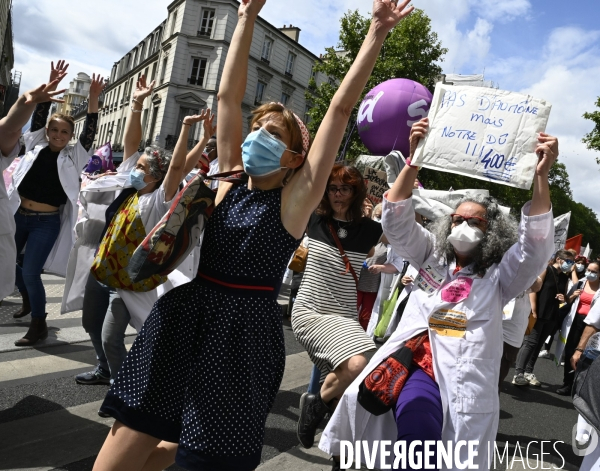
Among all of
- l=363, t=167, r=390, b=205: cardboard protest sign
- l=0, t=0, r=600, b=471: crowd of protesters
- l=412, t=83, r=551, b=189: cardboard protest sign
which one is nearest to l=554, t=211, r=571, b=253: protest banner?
l=363, t=167, r=390, b=205: cardboard protest sign

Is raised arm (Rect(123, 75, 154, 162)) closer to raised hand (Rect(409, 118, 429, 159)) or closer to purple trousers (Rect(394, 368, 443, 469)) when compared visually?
raised hand (Rect(409, 118, 429, 159))

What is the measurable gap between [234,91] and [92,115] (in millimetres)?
2921

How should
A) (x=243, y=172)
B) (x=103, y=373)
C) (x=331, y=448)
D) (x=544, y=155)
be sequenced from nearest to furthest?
(x=243, y=172) → (x=544, y=155) → (x=331, y=448) → (x=103, y=373)

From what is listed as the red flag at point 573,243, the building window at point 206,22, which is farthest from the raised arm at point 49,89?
the building window at point 206,22

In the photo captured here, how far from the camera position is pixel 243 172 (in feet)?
7.57

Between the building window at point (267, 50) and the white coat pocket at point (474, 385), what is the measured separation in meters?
41.0

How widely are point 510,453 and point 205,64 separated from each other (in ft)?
122

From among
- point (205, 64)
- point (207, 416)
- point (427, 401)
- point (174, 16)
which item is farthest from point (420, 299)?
point (174, 16)

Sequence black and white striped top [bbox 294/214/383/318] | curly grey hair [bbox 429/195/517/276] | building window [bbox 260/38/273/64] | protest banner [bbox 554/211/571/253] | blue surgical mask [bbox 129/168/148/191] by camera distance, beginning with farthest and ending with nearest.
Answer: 1. building window [bbox 260/38/273/64]
2. protest banner [bbox 554/211/571/253]
3. blue surgical mask [bbox 129/168/148/191]
4. black and white striped top [bbox 294/214/383/318]
5. curly grey hair [bbox 429/195/517/276]

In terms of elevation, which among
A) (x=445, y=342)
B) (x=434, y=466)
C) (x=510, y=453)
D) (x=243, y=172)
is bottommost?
(x=510, y=453)

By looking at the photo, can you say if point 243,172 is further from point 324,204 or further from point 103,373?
point 103,373

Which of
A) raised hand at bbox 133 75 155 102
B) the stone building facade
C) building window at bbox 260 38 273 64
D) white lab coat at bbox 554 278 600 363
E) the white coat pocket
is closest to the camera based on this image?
the white coat pocket

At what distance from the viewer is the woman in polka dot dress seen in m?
1.96

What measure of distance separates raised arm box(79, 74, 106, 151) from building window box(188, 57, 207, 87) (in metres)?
34.9
